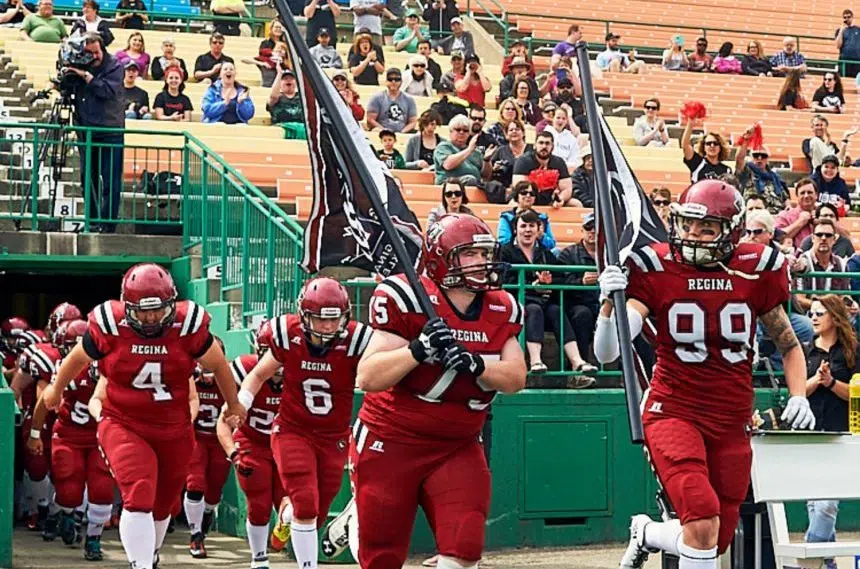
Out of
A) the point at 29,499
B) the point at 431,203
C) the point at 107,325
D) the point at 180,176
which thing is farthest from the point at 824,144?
the point at 107,325

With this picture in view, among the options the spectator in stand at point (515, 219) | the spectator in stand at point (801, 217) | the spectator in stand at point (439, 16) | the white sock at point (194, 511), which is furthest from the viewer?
the spectator in stand at point (439, 16)

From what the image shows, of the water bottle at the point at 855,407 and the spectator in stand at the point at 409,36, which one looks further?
the spectator in stand at the point at 409,36

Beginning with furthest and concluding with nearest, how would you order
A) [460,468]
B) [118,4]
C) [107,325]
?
[118,4] < [107,325] < [460,468]

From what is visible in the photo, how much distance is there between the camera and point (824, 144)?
63.4ft

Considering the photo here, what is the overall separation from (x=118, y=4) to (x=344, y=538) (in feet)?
42.3

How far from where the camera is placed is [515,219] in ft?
42.5

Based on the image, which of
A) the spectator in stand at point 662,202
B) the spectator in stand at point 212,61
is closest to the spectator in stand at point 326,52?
the spectator in stand at point 212,61

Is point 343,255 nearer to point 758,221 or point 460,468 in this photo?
point 460,468

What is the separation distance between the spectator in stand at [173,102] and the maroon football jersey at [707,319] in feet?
31.5


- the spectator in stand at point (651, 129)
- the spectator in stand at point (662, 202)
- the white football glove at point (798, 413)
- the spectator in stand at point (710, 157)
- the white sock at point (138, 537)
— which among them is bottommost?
the white sock at point (138, 537)

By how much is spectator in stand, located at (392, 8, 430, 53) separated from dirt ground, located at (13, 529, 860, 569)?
32.4 feet

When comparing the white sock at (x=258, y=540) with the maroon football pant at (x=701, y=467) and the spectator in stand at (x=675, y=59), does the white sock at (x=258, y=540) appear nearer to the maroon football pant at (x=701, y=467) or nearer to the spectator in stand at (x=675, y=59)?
the maroon football pant at (x=701, y=467)

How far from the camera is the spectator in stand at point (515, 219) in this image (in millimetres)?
12866

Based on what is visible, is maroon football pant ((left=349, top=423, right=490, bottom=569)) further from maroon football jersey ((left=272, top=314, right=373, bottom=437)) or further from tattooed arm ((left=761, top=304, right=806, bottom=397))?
maroon football jersey ((left=272, top=314, right=373, bottom=437))
